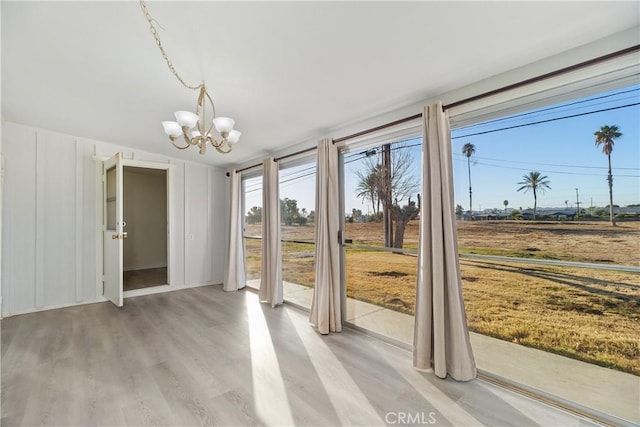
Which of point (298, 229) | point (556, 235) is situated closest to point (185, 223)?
point (298, 229)

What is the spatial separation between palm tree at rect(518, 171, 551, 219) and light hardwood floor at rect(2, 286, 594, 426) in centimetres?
145

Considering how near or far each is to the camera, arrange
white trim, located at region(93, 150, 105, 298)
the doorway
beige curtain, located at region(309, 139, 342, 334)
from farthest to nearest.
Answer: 1. the doorway
2. white trim, located at region(93, 150, 105, 298)
3. beige curtain, located at region(309, 139, 342, 334)

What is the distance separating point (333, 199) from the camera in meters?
3.14

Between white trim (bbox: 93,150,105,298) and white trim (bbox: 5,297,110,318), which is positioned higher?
white trim (bbox: 93,150,105,298)

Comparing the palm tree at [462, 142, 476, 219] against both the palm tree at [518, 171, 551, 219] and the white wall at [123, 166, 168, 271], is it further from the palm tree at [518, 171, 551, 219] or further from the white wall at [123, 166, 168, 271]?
the white wall at [123, 166, 168, 271]

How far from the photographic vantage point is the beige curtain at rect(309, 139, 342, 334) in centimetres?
306

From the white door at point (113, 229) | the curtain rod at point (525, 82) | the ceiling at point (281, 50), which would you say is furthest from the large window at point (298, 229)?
the white door at point (113, 229)

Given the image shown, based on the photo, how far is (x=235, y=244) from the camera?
16.1 ft

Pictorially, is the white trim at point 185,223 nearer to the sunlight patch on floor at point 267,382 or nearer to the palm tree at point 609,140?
the sunlight patch on floor at point 267,382

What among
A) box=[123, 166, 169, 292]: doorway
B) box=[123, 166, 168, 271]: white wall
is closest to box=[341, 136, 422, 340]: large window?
box=[123, 166, 169, 292]: doorway

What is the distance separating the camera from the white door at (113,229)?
3.82m

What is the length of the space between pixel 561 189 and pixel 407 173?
47.5 inches

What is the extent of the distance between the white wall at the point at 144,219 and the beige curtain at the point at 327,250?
4.96 meters

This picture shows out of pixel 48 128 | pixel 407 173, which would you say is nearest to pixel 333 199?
pixel 407 173
